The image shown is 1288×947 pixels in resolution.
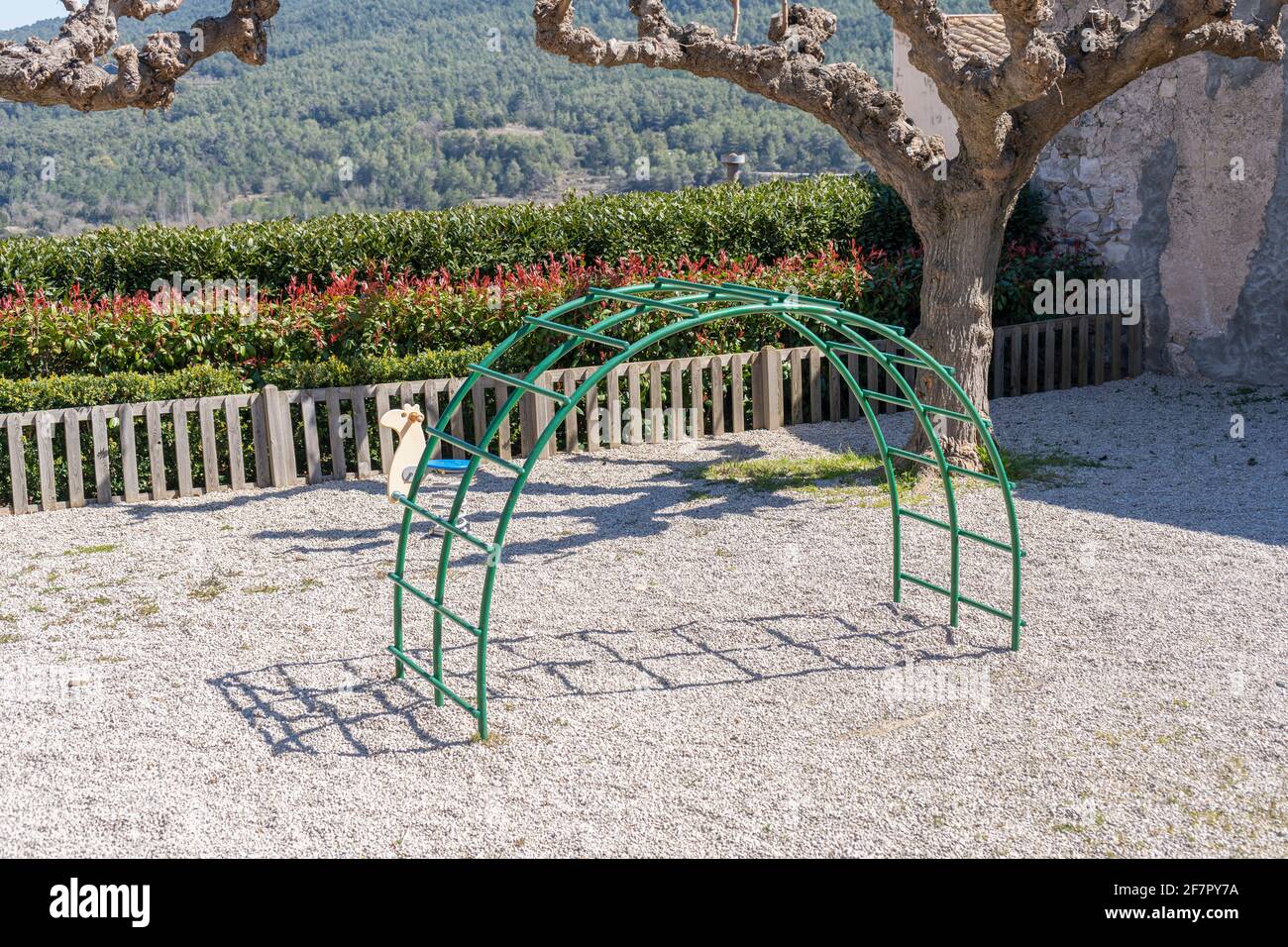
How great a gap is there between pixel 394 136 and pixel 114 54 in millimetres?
32947

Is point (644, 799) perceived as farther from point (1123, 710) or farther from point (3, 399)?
point (3, 399)

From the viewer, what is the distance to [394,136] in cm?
4038

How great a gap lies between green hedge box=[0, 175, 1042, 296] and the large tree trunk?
3.92 metres

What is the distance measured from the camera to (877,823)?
4.96 meters

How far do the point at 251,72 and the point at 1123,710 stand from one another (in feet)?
141

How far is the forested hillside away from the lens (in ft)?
110

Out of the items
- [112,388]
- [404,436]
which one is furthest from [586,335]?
[112,388]

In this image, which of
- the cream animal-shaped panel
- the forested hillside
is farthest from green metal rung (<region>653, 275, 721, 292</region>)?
the forested hillside

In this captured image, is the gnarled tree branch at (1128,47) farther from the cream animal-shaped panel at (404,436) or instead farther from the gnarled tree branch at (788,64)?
the cream animal-shaped panel at (404,436)

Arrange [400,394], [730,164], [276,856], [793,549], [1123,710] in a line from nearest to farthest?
[276,856] → [1123,710] → [793,549] → [400,394] → [730,164]

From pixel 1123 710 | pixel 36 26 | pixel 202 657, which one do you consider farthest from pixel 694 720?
pixel 36 26

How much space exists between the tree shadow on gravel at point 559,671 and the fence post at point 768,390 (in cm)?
450

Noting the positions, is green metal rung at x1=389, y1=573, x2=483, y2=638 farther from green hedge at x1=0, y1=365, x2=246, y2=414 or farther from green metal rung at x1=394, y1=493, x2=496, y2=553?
green hedge at x1=0, y1=365, x2=246, y2=414
